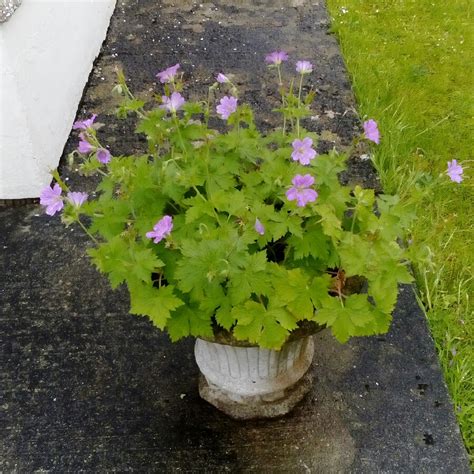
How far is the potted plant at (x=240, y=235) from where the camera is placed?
150 centimetres

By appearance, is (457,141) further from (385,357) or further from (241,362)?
(241,362)

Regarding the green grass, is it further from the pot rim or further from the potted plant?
the pot rim

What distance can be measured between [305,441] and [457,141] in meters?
2.08

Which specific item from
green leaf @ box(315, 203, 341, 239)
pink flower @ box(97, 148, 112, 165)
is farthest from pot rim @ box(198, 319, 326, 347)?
pink flower @ box(97, 148, 112, 165)

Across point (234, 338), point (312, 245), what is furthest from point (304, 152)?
point (234, 338)

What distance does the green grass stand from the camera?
2.39 m

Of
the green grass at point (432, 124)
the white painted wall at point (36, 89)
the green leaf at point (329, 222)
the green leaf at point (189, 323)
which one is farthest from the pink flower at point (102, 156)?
the white painted wall at point (36, 89)

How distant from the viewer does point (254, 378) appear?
78.2 inches

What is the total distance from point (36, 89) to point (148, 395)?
60.5 inches

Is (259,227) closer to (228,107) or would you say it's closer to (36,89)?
(228,107)

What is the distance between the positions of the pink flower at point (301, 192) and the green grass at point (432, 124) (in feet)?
1.17

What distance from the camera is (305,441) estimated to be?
→ 201 cm

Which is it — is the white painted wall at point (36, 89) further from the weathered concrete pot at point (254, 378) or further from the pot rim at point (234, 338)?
the pot rim at point (234, 338)

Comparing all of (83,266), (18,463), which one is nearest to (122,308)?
(83,266)
